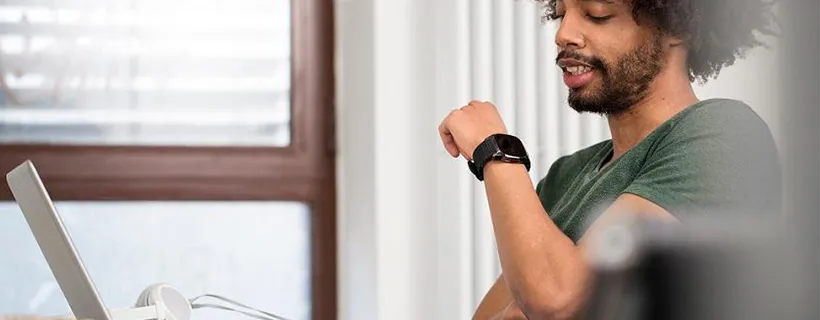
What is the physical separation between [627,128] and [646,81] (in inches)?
3.8

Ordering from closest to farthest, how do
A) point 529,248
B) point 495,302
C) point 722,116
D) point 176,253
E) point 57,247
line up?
point 722,116
point 57,247
point 529,248
point 495,302
point 176,253

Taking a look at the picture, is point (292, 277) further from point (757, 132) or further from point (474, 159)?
point (757, 132)

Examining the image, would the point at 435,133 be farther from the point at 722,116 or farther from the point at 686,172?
the point at 722,116

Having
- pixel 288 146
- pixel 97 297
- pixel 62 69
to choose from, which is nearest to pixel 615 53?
pixel 97 297

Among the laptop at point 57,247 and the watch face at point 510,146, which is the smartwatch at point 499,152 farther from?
the laptop at point 57,247

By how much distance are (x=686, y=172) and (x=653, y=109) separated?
0.14m

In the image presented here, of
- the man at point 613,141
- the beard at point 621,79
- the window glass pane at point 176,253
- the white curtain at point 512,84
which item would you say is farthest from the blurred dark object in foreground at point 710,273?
the window glass pane at point 176,253

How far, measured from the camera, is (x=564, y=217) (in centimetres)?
94

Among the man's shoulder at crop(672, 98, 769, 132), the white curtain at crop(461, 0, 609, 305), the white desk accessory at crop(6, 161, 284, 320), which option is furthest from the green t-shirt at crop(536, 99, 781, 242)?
the white curtain at crop(461, 0, 609, 305)

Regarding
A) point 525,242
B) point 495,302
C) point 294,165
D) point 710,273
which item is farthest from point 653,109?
point 294,165

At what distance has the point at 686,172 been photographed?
727 millimetres

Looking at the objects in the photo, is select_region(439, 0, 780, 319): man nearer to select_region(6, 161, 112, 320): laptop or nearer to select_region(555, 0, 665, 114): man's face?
select_region(555, 0, 665, 114): man's face

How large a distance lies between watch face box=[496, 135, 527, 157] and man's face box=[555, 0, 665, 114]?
0.06m

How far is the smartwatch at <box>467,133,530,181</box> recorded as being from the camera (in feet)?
2.90
